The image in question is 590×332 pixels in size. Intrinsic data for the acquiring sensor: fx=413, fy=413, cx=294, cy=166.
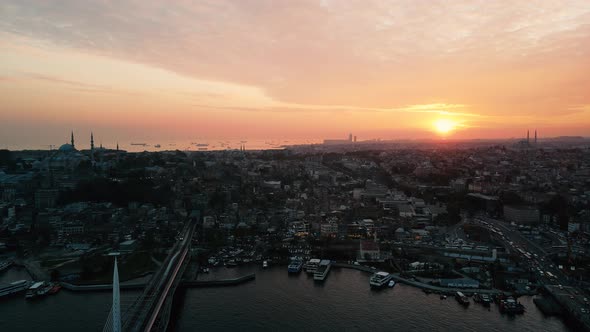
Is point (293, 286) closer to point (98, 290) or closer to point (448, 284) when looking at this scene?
point (448, 284)

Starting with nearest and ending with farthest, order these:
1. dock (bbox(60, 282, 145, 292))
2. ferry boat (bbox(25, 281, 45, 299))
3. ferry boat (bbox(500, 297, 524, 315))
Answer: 1. ferry boat (bbox(500, 297, 524, 315))
2. ferry boat (bbox(25, 281, 45, 299))
3. dock (bbox(60, 282, 145, 292))

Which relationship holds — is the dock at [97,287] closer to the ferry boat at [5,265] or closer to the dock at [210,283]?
the dock at [210,283]

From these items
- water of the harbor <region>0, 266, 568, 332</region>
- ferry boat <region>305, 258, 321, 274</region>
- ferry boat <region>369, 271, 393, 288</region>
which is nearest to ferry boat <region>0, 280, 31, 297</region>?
water of the harbor <region>0, 266, 568, 332</region>

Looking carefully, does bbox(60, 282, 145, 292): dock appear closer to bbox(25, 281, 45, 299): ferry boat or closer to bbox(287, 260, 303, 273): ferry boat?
bbox(25, 281, 45, 299): ferry boat

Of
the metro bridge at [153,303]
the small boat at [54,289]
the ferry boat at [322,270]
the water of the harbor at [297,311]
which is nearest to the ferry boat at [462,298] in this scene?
the water of the harbor at [297,311]

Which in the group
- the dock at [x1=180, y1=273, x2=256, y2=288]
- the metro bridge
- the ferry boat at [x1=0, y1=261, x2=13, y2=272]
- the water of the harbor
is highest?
the metro bridge

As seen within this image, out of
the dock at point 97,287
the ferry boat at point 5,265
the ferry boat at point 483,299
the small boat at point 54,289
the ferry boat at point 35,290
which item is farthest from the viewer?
the ferry boat at point 5,265

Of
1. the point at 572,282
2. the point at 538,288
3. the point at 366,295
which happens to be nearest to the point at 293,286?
the point at 366,295
